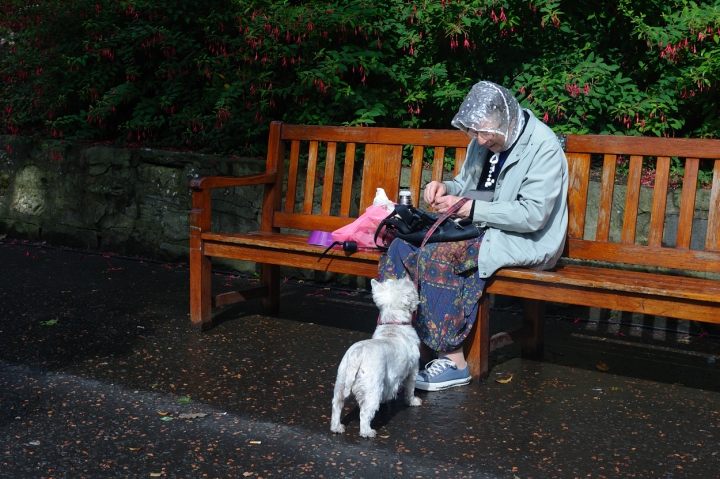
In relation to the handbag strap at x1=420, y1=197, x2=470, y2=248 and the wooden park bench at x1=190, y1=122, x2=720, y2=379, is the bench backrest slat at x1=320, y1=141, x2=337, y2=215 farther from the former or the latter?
the handbag strap at x1=420, y1=197, x2=470, y2=248

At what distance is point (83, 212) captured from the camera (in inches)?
298

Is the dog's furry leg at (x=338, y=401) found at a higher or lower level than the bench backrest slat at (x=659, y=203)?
lower

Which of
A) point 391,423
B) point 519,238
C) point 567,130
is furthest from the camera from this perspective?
point 567,130

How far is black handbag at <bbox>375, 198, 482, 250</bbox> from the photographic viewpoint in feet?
13.7

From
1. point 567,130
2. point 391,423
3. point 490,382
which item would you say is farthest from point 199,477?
point 567,130

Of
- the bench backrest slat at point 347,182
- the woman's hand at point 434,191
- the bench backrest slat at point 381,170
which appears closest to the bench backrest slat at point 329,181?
the bench backrest slat at point 347,182

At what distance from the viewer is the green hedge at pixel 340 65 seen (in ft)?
19.4

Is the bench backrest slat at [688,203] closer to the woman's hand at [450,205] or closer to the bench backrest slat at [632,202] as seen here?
the bench backrest slat at [632,202]

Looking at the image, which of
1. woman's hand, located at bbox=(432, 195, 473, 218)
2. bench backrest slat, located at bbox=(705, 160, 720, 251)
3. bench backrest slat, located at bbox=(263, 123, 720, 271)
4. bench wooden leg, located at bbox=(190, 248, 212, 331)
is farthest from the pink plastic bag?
bench backrest slat, located at bbox=(705, 160, 720, 251)

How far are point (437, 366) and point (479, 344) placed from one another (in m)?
0.24

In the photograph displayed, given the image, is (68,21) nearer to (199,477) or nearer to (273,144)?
(273,144)

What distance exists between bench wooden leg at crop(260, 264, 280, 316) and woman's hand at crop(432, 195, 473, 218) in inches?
60.2

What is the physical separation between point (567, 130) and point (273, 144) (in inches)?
81.2

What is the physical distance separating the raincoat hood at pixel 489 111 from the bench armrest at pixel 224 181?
1.51m
